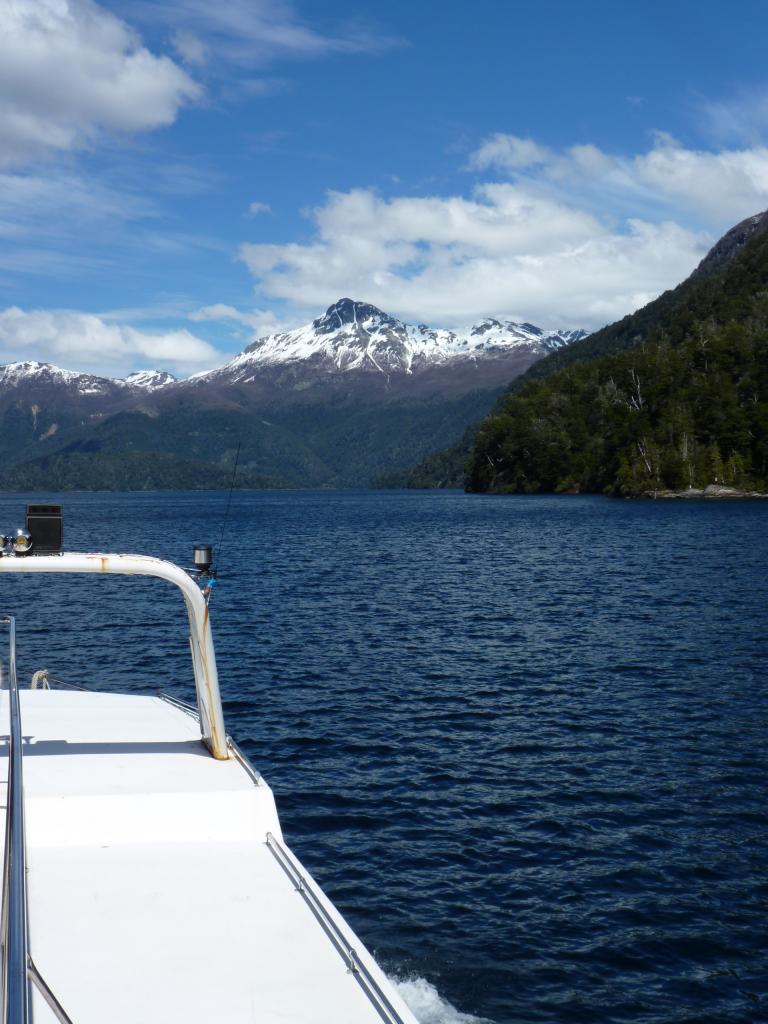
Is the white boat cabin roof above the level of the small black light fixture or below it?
below

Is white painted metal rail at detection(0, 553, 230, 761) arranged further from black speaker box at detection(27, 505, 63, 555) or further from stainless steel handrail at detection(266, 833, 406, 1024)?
stainless steel handrail at detection(266, 833, 406, 1024)

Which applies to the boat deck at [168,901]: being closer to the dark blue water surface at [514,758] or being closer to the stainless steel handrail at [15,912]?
the stainless steel handrail at [15,912]

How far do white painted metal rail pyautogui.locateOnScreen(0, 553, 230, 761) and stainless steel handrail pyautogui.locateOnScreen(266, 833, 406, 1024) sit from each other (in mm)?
2434

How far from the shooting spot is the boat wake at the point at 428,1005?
12305 millimetres

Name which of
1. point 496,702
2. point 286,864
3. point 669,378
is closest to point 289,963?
point 286,864

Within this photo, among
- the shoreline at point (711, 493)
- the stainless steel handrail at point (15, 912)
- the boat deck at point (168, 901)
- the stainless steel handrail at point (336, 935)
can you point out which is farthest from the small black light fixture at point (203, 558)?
the shoreline at point (711, 493)

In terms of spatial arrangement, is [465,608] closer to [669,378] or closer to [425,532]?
[425,532]

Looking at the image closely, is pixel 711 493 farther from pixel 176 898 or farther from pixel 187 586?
pixel 176 898

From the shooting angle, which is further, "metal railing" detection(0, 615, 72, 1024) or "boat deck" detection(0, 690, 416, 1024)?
"boat deck" detection(0, 690, 416, 1024)

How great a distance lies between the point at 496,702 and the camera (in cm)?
2919

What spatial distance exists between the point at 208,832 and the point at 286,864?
122cm

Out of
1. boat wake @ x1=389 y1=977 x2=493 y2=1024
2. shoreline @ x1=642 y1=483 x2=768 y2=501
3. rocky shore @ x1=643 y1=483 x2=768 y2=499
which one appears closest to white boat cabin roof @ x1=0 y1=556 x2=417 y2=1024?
boat wake @ x1=389 y1=977 x2=493 y2=1024

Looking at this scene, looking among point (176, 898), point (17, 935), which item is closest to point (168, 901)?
point (176, 898)

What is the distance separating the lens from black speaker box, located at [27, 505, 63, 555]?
12.2m
